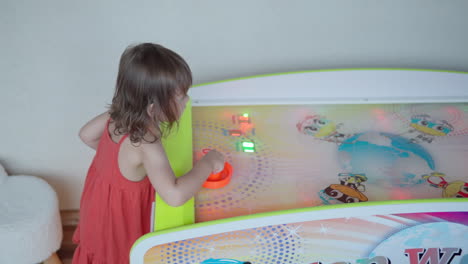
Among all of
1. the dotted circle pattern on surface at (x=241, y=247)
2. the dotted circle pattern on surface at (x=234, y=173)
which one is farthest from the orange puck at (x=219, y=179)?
the dotted circle pattern on surface at (x=241, y=247)

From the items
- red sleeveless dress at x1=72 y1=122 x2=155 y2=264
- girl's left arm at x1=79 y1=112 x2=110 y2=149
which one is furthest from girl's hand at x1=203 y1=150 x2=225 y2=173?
girl's left arm at x1=79 y1=112 x2=110 y2=149

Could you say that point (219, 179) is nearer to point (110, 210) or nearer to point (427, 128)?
point (110, 210)

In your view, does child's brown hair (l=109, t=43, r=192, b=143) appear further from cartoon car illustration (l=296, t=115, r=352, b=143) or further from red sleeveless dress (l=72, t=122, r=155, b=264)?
cartoon car illustration (l=296, t=115, r=352, b=143)

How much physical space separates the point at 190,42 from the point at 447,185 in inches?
30.8

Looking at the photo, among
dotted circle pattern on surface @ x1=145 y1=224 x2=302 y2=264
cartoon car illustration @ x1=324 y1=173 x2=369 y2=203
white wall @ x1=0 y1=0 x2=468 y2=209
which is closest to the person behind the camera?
dotted circle pattern on surface @ x1=145 y1=224 x2=302 y2=264

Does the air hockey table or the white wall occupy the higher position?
the white wall

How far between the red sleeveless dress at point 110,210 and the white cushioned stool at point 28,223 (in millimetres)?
254

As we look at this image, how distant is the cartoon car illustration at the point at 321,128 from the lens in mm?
1007

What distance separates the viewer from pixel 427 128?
3.43 feet

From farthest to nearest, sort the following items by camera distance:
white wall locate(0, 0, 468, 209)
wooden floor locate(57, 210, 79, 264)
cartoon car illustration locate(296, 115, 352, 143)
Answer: wooden floor locate(57, 210, 79, 264)
white wall locate(0, 0, 468, 209)
cartoon car illustration locate(296, 115, 352, 143)

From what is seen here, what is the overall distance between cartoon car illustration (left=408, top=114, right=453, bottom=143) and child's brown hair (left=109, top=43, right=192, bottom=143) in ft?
2.03

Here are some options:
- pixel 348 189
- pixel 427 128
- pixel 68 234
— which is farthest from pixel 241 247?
pixel 68 234

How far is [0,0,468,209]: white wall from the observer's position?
1.16 metres

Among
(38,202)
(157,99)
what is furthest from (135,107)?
(38,202)
